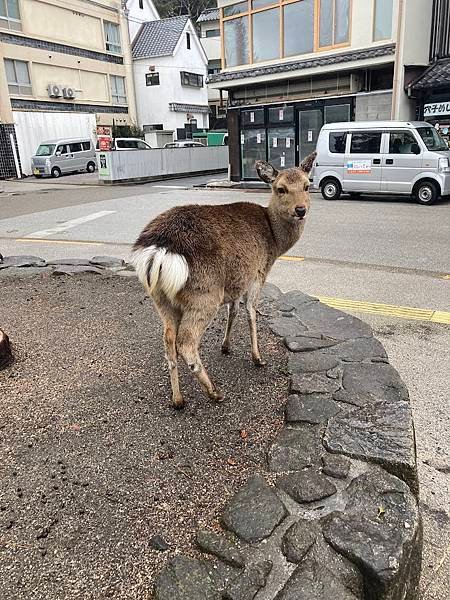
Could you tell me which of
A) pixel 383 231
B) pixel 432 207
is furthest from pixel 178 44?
pixel 383 231

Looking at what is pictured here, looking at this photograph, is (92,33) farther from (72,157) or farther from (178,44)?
(72,157)

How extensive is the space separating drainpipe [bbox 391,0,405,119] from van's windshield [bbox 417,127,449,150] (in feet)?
8.09

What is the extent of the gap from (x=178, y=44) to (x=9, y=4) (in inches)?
518

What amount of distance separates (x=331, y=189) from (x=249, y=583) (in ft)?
47.0

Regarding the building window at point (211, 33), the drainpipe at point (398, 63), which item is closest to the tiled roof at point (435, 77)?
the drainpipe at point (398, 63)

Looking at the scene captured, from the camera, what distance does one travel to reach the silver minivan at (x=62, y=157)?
94.1 feet

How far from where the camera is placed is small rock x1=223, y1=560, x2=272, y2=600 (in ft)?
6.17

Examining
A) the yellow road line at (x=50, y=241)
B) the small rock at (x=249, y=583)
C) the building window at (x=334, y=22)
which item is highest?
the building window at (x=334, y=22)

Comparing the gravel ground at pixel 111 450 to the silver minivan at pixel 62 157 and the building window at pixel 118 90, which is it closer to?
the silver minivan at pixel 62 157

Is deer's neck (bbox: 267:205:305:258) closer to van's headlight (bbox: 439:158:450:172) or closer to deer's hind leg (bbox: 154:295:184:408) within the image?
deer's hind leg (bbox: 154:295:184:408)

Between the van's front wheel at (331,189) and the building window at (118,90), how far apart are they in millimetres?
26588

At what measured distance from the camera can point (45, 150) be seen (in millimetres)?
29156

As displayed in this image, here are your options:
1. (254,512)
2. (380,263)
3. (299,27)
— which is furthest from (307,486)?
(299,27)

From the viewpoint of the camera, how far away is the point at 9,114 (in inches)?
1152
